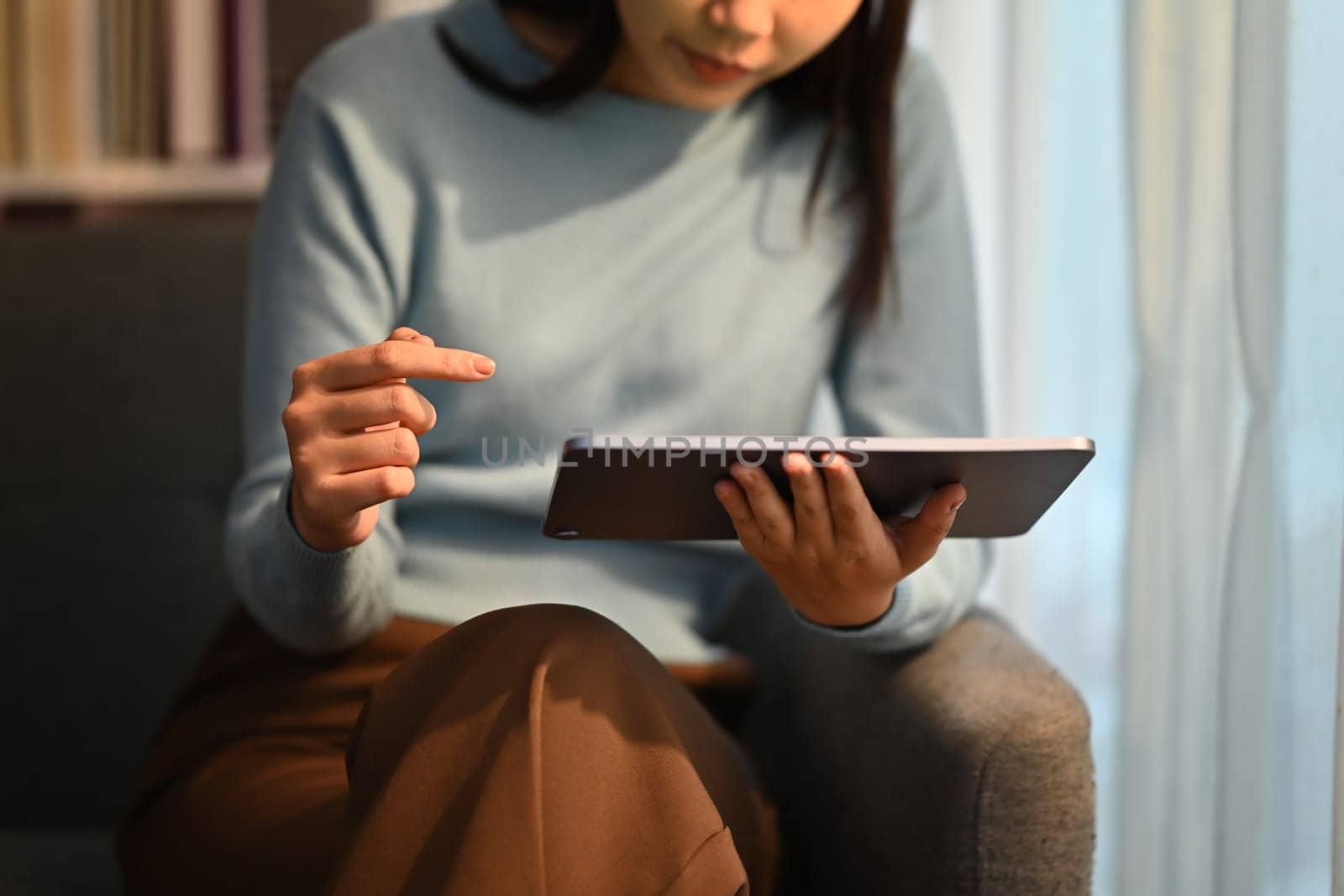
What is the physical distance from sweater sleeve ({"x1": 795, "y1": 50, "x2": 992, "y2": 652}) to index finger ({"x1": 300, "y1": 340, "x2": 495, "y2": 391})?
441mm

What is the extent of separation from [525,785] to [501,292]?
0.48m

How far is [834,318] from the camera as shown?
989 millimetres

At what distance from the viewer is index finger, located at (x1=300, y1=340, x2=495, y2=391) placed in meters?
0.59

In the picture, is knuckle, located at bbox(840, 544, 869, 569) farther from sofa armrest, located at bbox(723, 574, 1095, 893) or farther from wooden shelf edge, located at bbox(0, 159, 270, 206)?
wooden shelf edge, located at bbox(0, 159, 270, 206)

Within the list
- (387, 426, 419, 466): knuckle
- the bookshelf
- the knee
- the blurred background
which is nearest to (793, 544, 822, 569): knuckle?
the knee

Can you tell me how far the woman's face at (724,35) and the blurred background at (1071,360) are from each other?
29cm

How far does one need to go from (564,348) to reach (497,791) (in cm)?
46

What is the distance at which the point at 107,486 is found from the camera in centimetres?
126

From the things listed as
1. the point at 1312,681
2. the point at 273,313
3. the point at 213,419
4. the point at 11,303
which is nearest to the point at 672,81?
the point at 273,313

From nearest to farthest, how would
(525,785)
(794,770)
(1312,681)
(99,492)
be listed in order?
(525,785), (1312,681), (794,770), (99,492)

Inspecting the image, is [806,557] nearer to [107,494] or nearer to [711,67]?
[711,67]

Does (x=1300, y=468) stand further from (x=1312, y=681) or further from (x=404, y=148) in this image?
(x=404, y=148)

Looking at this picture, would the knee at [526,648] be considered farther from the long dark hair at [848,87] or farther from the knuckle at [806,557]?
the long dark hair at [848,87]

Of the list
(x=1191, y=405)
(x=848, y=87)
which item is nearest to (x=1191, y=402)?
(x=1191, y=405)
